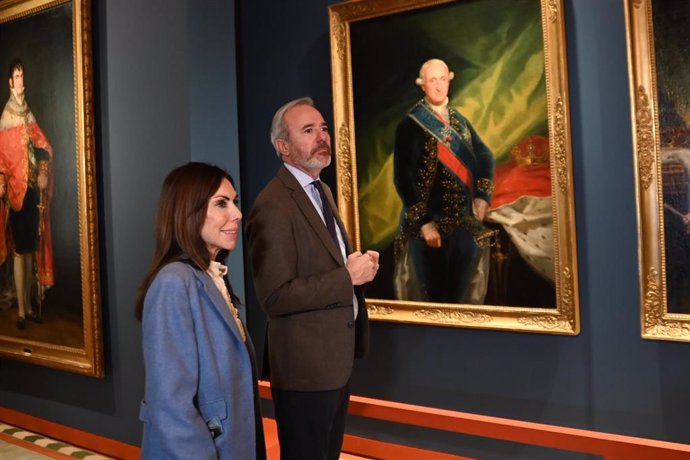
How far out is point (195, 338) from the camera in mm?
1827

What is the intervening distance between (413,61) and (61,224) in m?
2.48

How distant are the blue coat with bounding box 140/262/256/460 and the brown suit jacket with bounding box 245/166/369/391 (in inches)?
18.2

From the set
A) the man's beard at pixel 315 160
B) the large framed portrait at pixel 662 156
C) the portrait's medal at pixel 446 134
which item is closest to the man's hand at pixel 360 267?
the man's beard at pixel 315 160

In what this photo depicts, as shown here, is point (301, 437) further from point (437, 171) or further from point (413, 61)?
point (413, 61)

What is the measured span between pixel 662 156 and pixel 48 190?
12.0ft

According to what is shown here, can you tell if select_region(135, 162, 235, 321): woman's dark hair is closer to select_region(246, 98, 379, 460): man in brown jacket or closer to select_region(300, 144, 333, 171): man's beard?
select_region(246, 98, 379, 460): man in brown jacket

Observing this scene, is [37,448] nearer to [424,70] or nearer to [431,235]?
[431,235]

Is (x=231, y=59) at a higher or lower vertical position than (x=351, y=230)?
higher

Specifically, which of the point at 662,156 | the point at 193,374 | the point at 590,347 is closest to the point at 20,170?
the point at 193,374

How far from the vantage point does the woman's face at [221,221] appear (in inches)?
76.7

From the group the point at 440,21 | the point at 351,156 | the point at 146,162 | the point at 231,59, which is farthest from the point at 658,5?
the point at 146,162

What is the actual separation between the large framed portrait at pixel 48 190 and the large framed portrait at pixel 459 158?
1620mm

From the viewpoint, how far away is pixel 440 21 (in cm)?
342

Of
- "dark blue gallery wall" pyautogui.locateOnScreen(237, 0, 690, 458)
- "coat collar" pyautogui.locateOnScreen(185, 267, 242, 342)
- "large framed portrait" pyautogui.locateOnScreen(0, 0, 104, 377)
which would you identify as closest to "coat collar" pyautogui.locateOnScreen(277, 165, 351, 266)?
"coat collar" pyautogui.locateOnScreen(185, 267, 242, 342)
